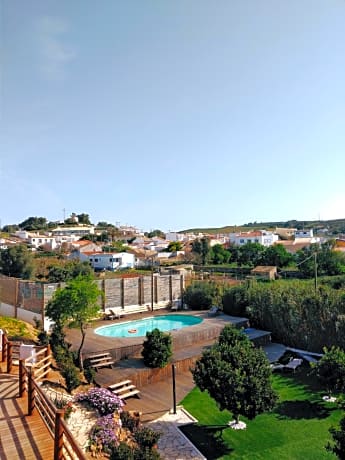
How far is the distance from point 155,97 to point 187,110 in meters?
1.32

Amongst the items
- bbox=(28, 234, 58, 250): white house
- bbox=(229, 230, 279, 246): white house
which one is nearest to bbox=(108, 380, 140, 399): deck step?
bbox=(28, 234, 58, 250): white house

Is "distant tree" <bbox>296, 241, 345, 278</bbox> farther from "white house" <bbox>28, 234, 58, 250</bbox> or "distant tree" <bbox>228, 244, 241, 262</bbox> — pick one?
"white house" <bbox>28, 234, 58, 250</bbox>

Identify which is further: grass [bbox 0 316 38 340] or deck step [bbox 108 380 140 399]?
grass [bbox 0 316 38 340]

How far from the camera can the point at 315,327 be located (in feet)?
47.7

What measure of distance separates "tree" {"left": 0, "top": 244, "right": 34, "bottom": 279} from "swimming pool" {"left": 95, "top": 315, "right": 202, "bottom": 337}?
16096 mm

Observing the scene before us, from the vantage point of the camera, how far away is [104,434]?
772 cm

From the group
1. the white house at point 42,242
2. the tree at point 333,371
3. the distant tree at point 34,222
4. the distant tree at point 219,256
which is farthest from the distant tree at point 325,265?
the distant tree at point 34,222

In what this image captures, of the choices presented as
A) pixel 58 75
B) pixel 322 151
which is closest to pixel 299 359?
pixel 322 151

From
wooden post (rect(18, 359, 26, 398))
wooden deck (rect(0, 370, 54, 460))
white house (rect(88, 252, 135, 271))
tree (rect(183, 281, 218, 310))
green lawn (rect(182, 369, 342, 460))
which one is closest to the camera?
wooden deck (rect(0, 370, 54, 460))

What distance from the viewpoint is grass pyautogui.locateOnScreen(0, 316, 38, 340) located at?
43.8 ft

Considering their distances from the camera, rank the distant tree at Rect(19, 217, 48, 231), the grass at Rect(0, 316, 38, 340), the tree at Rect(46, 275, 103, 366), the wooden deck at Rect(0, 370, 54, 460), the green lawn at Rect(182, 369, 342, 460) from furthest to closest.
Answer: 1. the distant tree at Rect(19, 217, 48, 231)
2. the grass at Rect(0, 316, 38, 340)
3. the tree at Rect(46, 275, 103, 366)
4. the green lawn at Rect(182, 369, 342, 460)
5. the wooden deck at Rect(0, 370, 54, 460)

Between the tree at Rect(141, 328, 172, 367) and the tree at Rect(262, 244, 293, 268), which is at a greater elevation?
the tree at Rect(262, 244, 293, 268)

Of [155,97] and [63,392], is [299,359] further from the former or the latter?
[155,97]

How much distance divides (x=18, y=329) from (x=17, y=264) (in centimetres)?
1806
